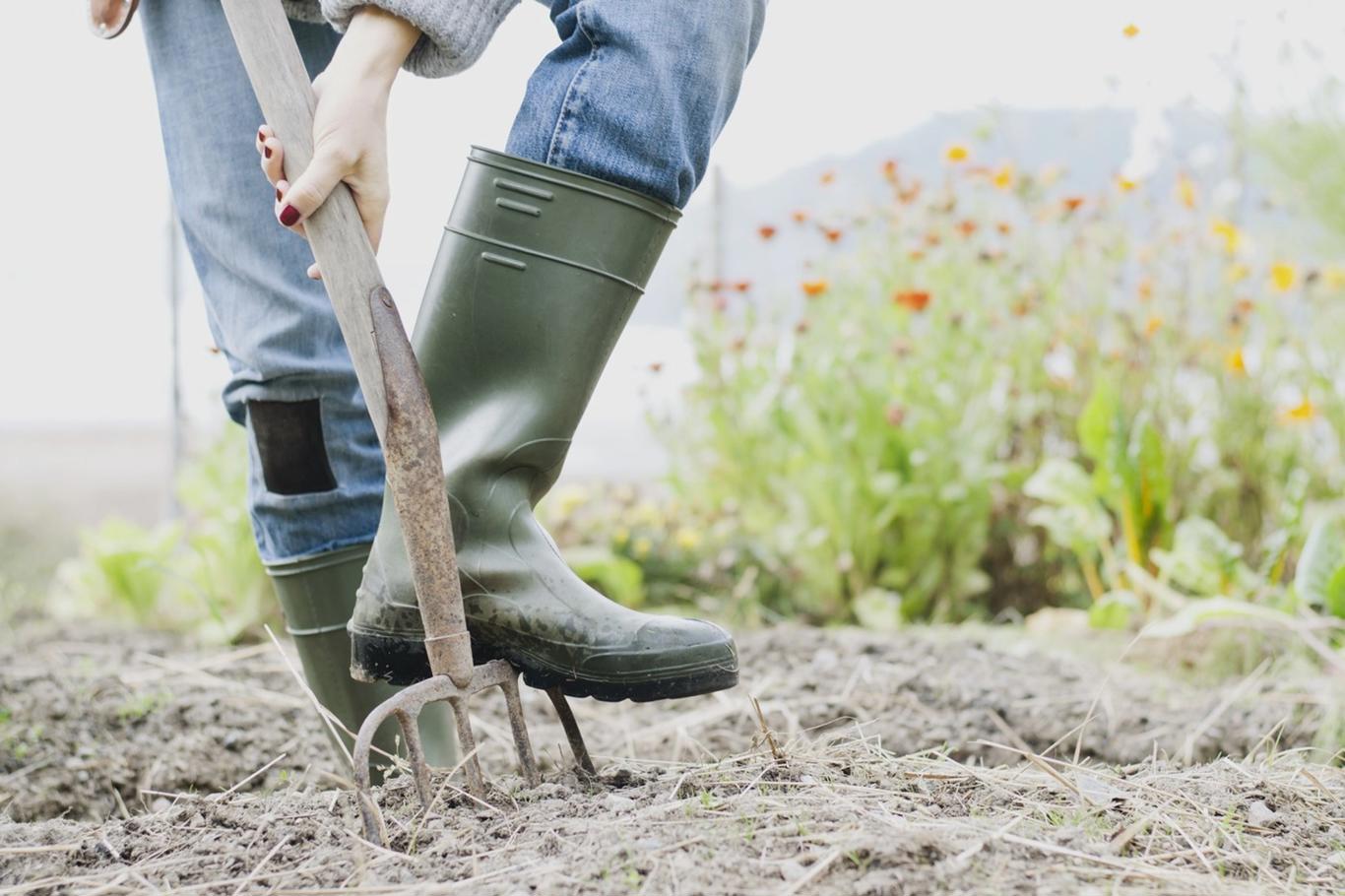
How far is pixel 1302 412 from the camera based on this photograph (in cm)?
295

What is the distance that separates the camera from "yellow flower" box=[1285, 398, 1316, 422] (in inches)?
116

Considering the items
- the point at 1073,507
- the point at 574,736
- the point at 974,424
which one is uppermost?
the point at 974,424

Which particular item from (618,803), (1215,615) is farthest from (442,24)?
(1215,615)

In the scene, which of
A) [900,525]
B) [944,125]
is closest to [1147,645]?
[900,525]

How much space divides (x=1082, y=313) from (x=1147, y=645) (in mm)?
1190

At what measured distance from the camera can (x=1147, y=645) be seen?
2500 mm

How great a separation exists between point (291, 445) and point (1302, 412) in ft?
8.52

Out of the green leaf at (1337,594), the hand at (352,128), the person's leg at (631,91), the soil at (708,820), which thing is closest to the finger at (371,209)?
the hand at (352,128)

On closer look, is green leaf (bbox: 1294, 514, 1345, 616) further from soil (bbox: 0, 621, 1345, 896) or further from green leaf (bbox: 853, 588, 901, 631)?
green leaf (bbox: 853, 588, 901, 631)

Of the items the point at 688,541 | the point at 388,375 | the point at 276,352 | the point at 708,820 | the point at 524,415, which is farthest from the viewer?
the point at 688,541

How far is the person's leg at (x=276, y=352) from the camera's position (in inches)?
53.3

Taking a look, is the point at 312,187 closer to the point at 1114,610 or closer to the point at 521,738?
the point at 521,738

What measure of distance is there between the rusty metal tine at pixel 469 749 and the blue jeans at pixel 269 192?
441 mm

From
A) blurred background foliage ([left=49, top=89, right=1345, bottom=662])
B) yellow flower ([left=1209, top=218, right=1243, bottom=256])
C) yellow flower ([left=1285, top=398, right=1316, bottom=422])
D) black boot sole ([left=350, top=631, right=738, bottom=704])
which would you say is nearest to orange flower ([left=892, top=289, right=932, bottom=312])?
blurred background foliage ([left=49, top=89, right=1345, bottom=662])
